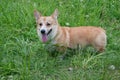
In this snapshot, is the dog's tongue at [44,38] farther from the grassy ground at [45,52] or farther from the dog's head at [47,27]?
the grassy ground at [45,52]

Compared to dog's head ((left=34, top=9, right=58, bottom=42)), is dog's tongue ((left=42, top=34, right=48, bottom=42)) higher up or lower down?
lower down

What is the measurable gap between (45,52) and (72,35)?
2.08 feet

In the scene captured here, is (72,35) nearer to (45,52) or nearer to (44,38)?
(44,38)

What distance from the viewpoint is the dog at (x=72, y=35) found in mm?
5910

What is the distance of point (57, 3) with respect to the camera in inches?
305

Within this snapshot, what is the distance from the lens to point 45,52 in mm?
5723

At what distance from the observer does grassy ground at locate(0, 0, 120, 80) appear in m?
5.21

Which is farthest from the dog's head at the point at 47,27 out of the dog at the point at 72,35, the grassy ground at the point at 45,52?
the grassy ground at the point at 45,52

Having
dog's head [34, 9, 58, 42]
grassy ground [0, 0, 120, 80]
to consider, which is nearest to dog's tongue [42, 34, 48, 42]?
dog's head [34, 9, 58, 42]

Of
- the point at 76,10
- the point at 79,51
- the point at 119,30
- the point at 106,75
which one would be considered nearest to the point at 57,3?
the point at 76,10

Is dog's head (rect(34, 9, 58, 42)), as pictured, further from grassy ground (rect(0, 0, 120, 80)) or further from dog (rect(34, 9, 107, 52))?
grassy ground (rect(0, 0, 120, 80))

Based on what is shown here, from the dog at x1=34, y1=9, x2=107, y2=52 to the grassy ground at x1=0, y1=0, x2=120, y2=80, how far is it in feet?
0.63

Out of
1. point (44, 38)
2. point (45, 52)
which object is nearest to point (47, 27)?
point (44, 38)

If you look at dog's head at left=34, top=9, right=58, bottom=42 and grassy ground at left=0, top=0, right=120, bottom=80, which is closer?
grassy ground at left=0, top=0, right=120, bottom=80
